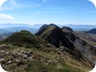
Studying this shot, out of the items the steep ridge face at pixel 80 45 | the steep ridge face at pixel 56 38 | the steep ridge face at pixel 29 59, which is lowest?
the steep ridge face at pixel 80 45

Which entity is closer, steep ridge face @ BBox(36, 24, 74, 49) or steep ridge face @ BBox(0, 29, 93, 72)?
steep ridge face @ BBox(0, 29, 93, 72)

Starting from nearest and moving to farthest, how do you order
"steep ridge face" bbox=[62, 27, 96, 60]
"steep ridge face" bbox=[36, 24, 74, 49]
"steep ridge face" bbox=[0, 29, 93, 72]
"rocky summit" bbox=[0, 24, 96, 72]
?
"steep ridge face" bbox=[0, 29, 93, 72] → "rocky summit" bbox=[0, 24, 96, 72] → "steep ridge face" bbox=[36, 24, 74, 49] → "steep ridge face" bbox=[62, 27, 96, 60]

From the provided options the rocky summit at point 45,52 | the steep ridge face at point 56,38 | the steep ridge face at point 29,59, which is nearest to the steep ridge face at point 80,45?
the rocky summit at point 45,52

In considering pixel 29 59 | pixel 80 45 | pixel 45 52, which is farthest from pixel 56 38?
pixel 29 59

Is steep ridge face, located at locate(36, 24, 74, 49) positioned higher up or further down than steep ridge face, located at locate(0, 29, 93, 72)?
further down

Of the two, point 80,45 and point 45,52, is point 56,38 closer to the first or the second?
point 80,45

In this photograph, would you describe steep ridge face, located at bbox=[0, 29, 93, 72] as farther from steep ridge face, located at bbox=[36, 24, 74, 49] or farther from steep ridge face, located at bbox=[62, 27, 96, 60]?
steep ridge face, located at bbox=[62, 27, 96, 60]

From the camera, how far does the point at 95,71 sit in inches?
230

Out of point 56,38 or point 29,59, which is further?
point 56,38

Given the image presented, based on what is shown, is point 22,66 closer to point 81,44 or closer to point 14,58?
point 14,58

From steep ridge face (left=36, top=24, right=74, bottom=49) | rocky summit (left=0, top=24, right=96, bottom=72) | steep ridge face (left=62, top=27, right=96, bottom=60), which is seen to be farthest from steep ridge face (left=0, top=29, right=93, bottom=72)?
steep ridge face (left=62, top=27, right=96, bottom=60)

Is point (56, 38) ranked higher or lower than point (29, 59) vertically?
lower

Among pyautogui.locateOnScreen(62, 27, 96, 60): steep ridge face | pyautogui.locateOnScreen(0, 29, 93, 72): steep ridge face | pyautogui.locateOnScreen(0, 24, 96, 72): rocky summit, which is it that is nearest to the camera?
pyautogui.locateOnScreen(0, 29, 93, 72): steep ridge face

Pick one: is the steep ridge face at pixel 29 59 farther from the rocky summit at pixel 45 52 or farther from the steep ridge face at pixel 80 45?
the steep ridge face at pixel 80 45
